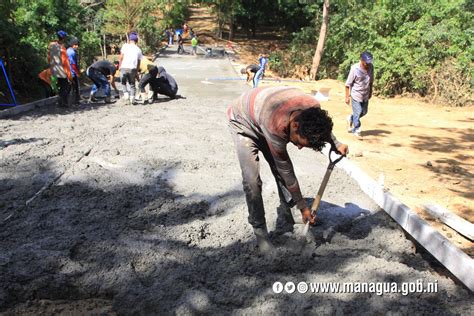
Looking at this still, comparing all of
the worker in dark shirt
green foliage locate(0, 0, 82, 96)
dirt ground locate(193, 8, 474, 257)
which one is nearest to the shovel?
dirt ground locate(193, 8, 474, 257)

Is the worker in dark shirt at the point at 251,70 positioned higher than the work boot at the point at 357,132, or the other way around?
the worker in dark shirt at the point at 251,70

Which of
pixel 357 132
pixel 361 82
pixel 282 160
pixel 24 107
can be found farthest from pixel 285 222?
pixel 24 107

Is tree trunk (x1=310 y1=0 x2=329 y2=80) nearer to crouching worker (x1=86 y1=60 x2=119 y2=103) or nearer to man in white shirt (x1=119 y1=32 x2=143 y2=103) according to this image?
man in white shirt (x1=119 y1=32 x2=143 y2=103)

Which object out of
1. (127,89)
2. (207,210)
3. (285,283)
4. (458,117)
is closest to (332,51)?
(458,117)

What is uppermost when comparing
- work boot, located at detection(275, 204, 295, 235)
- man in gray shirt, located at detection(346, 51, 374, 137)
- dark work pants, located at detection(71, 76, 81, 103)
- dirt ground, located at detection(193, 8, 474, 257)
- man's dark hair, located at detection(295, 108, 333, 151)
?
man's dark hair, located at detection(295, 108, 333, 151)

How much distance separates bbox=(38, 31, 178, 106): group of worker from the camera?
8.59 metres

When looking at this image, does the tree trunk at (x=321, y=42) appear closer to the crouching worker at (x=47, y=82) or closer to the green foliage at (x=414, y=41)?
the green foliage at (x=414, y=41)

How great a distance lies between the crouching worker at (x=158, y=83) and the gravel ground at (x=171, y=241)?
383 centimetres

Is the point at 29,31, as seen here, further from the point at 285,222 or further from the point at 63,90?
the point at 285,222

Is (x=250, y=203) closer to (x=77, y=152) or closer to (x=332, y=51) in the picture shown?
(x=77, y=152)

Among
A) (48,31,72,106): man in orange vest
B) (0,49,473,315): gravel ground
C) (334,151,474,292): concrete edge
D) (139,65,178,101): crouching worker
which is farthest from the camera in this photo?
(139,65,178,101): crouching worker

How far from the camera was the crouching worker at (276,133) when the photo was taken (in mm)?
2598

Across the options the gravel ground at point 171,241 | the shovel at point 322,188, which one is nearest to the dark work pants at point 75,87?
the gravel ground at point 171,241

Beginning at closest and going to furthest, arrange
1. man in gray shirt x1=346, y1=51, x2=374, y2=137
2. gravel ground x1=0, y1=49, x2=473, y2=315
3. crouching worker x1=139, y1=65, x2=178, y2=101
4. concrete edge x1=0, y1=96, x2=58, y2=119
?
1. gravel ground x1=0, y1=49, x2=473, y2=315
2. man in gray shirt x1=346, y1=51, x2=374, y2=137
3. concrete edge x1=0, y1=96, x2=58, y2=119
4. crouching worker x1=139, y1=65, x2=178, y2=101
